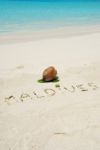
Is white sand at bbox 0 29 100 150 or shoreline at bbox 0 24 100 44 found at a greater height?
shoreline at bbox 0 24 100 44

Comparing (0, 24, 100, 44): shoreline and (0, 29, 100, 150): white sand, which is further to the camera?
(0, 24, 100, 44): shoreline

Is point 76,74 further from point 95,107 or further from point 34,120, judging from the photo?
point 34,120

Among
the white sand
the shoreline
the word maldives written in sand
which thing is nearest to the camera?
the white sand

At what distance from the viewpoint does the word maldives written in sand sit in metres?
5.03

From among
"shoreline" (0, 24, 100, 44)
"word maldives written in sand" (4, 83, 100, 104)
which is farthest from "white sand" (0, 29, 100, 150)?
"shoreline" (0, 24, 100, 44)

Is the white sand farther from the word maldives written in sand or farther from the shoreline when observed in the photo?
the shoreline

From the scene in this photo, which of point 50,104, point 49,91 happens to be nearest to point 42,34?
point 49,91

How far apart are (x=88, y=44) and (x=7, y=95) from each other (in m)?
5.45

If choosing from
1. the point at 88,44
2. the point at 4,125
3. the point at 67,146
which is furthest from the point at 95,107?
the point at 88,44

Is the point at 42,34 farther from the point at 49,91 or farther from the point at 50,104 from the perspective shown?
the point at 50,104

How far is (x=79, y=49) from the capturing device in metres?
9.02

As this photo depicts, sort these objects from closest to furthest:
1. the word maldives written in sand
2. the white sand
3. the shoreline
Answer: the white sand → the word maldives written in sand → the shoreline

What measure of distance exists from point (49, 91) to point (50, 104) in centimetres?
59

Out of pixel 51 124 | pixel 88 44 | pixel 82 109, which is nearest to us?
pixel 51 124
